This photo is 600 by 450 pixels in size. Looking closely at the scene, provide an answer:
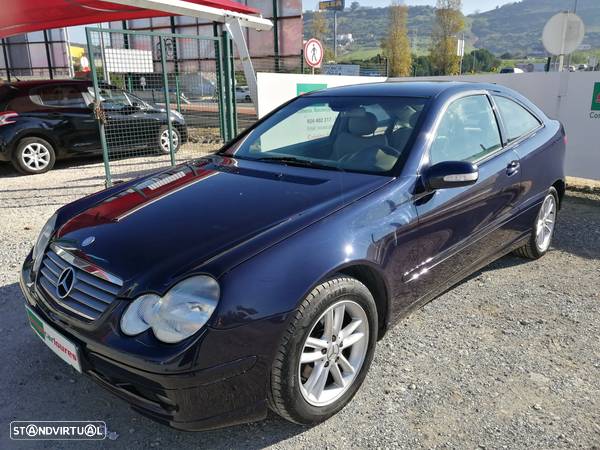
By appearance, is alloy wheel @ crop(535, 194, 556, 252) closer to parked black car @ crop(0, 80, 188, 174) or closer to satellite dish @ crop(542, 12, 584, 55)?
satellite dish @ crop(542, 12, 584, 55)

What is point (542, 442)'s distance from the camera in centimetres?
233

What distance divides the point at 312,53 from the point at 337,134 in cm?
762

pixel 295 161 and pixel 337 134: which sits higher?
pixel 337 134

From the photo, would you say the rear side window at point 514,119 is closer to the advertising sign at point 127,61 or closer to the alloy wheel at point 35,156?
the advertising sign at point 127,61

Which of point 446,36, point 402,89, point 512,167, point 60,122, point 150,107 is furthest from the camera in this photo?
point 446,36

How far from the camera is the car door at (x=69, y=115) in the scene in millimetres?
8672

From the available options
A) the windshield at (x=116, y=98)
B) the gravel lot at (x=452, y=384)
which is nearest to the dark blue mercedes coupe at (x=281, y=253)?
the gravel lot at (x=452, y=384)

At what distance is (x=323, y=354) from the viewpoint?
7.84ft

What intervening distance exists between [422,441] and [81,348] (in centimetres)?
162

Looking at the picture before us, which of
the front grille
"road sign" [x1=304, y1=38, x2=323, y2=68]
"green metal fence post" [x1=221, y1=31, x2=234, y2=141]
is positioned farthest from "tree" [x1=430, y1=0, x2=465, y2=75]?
the front grille

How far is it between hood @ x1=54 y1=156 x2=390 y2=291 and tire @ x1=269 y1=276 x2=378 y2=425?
1.21 feet

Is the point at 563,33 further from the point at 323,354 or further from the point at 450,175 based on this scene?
the point at 323,354

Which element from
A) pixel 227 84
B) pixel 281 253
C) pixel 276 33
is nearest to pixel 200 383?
pixel 281 253

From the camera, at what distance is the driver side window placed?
10.4ft
